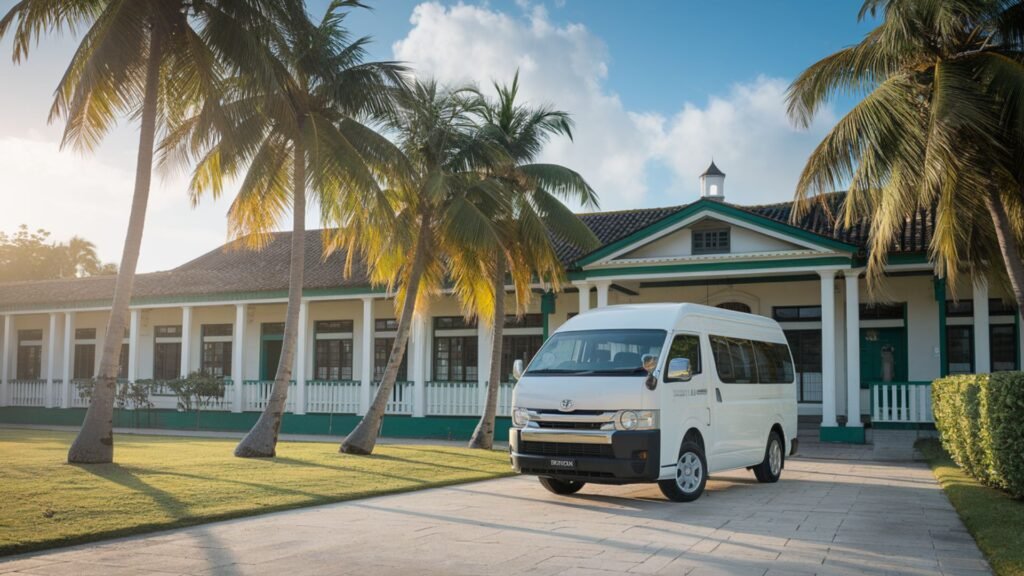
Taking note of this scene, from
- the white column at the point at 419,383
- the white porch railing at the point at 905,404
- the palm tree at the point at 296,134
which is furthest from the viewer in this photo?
the white column at the point at 419,383

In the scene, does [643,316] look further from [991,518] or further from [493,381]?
[493,381]

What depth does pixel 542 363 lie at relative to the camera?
10766 millimetres

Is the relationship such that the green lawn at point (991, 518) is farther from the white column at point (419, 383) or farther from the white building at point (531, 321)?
the white column at point (419, 383)

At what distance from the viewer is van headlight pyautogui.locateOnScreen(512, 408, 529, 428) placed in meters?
10.2

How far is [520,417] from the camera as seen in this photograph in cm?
1029

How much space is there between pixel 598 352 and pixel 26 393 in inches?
943

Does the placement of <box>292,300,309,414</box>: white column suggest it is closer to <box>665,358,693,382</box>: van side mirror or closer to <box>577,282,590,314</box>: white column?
<box>577,282,590,314</box>: white column

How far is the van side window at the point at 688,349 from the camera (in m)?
10.4

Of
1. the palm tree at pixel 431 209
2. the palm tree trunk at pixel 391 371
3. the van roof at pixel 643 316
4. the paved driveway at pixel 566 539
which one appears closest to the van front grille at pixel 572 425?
the paved driveway at pixel 566 539

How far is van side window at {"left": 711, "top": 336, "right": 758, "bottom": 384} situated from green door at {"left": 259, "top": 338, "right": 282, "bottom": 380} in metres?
18.0

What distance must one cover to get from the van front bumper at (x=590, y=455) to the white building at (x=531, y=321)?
27.4ft

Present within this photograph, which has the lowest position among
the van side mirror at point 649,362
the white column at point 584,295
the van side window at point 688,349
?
the van side mirror at point 649,362

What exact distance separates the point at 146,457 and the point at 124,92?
18.9 feet

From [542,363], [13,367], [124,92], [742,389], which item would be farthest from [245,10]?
[13,367]
